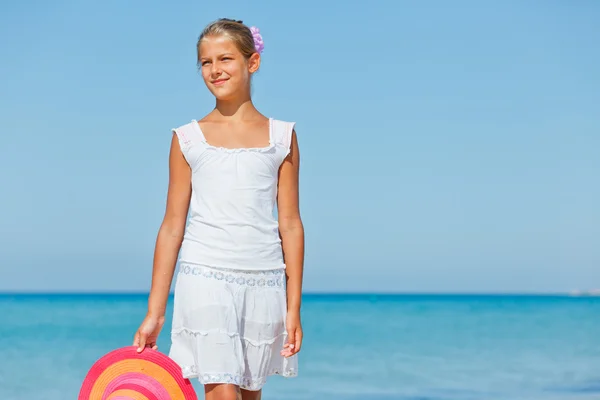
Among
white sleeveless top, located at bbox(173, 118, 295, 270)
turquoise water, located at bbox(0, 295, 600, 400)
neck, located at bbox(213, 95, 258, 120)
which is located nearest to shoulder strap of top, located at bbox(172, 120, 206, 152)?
white sleeveless top, located at bbox(173, 118, 295, 270)

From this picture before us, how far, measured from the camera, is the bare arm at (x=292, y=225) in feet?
11.1

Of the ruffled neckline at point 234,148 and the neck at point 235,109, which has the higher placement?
the neck at point 235,109

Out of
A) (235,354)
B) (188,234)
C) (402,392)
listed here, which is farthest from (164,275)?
(402,392)

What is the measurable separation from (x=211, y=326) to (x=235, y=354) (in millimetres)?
124

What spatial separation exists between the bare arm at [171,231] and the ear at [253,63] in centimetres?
36

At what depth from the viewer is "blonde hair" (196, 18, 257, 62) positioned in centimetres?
340

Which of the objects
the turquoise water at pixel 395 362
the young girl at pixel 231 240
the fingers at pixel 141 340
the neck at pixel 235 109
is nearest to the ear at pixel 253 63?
the young girl at pixel 231 240

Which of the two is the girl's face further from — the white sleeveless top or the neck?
the white sleeveless top

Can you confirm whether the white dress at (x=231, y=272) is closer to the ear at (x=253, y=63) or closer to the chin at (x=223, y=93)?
the chin at (x=223, y=93)

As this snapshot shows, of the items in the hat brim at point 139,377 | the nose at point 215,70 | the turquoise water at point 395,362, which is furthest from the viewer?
the turquoise water at point 395,362

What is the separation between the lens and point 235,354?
3199 mm

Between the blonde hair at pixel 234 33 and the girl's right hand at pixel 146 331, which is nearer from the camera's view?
the girl's right hand at pixel 146 331

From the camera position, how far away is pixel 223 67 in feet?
11.1

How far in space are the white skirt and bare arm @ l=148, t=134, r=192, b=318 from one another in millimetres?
65
